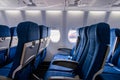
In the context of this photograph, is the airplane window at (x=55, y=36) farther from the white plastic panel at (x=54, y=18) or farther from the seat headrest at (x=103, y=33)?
the seat headrest at (x=103, y=33)

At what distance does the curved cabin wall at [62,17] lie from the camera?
5.85 m

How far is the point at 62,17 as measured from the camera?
5.89 metres

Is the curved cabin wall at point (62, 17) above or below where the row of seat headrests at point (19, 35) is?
above

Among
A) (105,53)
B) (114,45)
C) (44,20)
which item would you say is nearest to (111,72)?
(114,45)

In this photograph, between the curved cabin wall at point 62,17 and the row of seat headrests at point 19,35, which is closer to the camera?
the row of seat headrests at point 19,35

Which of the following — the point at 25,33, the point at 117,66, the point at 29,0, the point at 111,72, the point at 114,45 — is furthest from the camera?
the point at 29,0

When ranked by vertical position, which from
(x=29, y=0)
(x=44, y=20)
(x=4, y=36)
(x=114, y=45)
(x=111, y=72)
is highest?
(x=29, y=0)

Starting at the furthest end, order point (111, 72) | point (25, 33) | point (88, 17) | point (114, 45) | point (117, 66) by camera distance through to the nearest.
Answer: point (88, 17) < point (114, 45) < point (117, 66) < point (111, 72) < point (25, 33)

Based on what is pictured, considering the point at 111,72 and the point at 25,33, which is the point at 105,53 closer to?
the point at 25,33

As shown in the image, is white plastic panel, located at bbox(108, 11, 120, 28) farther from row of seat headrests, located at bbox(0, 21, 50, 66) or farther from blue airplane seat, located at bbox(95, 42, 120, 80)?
row of seat headrests, located at bbox(0, 21, 50, 66)

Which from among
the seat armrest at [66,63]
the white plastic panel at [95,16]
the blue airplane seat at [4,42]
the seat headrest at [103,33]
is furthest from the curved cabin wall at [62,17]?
the seat headrest at [103,33]

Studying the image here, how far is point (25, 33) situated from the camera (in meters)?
1.74

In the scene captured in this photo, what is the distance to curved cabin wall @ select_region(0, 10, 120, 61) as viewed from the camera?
5.85 metres

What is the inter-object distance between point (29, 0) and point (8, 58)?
6.07ft
